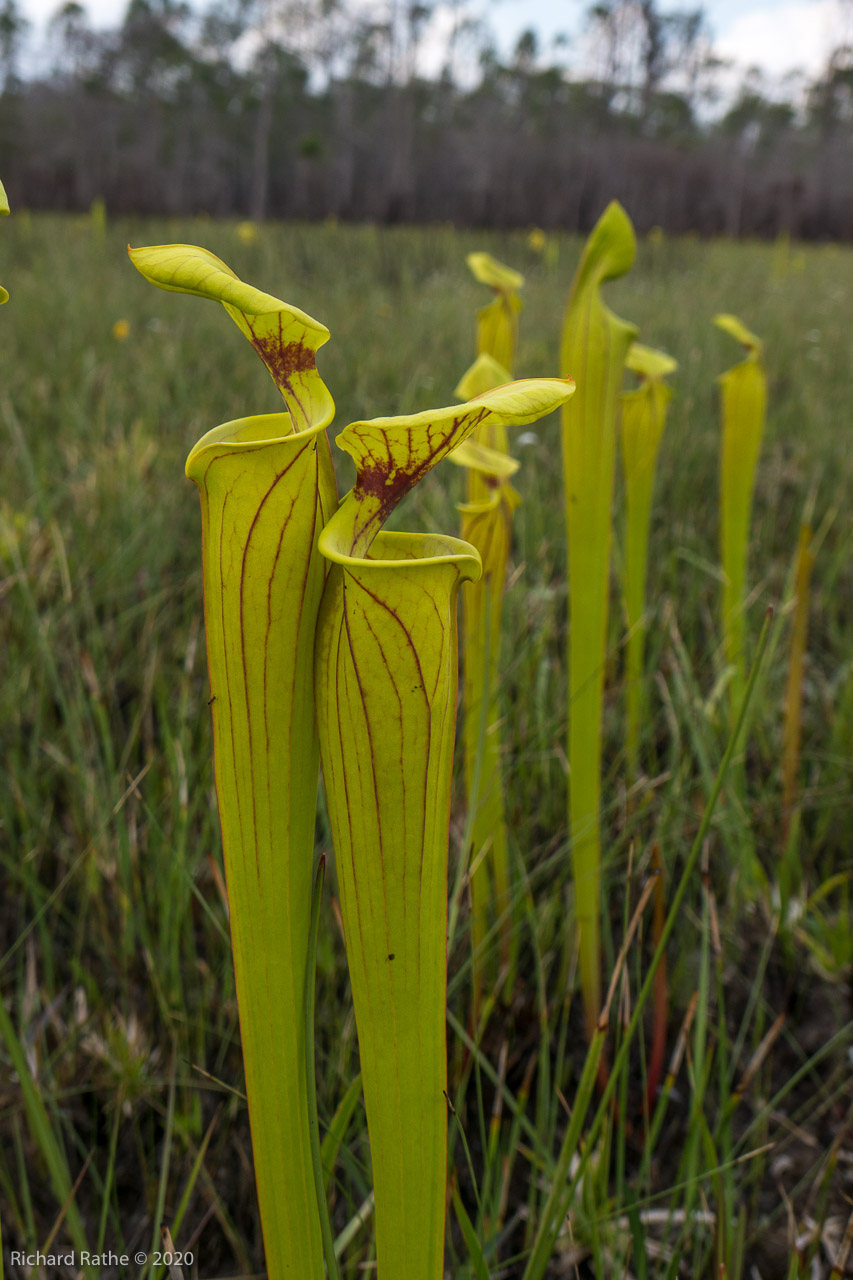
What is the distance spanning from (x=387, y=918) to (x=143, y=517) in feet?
5.90

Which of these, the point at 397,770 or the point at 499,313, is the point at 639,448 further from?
the point at 397,770

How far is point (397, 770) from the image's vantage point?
1.37 ft

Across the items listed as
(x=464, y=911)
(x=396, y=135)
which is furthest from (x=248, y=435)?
(x=396, y=135)

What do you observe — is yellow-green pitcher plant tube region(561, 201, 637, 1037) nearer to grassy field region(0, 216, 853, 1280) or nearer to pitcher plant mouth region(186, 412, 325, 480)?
grassy field region(0, 216, 853, 1280)

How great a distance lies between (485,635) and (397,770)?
0.53 meters

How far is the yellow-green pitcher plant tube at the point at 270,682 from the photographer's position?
387mm

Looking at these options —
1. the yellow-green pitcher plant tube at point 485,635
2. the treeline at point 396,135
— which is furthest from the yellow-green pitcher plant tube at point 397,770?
the treeline at point 396,135

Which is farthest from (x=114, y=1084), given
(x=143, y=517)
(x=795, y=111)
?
(x=795, y=111)

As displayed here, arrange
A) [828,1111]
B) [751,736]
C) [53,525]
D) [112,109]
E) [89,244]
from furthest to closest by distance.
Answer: [112,109] → [89,244] → [751,736] → [53,525] → [828,1111]

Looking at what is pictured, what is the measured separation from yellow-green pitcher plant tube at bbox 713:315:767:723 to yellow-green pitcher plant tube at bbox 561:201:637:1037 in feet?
1.25

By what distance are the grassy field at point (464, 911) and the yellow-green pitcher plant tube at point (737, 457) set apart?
8cm

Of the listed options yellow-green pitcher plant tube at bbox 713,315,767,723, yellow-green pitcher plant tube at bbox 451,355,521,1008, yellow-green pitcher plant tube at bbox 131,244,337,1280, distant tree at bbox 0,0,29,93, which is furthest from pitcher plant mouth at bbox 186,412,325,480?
distant tree at bbox 0,0,29,93

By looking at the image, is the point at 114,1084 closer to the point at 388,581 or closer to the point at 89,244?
the point at 388,581

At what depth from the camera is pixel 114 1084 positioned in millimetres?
885
